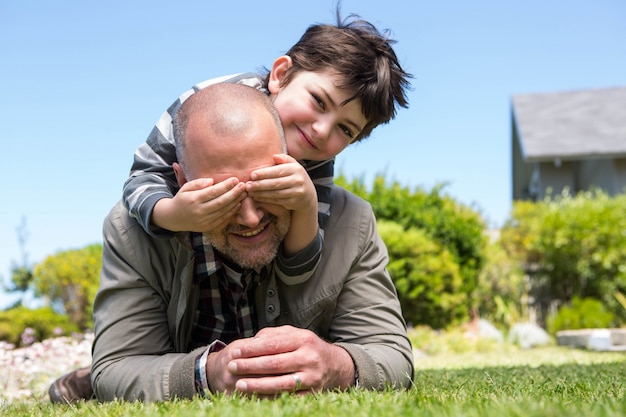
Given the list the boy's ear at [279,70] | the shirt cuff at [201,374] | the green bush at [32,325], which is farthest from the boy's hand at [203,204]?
the green bush at [32,325]

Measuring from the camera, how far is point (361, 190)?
402 inches

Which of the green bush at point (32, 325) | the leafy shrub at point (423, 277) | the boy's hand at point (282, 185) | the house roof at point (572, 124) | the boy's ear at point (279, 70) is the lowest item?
the green bush at point (32, 325)

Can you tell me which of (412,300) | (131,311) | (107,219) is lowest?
(412,300)

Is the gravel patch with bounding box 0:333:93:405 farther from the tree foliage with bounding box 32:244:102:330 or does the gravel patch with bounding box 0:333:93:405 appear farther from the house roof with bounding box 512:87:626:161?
the house roof with bounding box 512:87:626:161

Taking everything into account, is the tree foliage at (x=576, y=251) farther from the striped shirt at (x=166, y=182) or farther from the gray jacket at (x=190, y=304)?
the striped shirt at (x=166, y=182)

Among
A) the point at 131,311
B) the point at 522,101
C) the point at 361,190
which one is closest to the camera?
the point at 131,311

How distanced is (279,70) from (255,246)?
111 centimetres

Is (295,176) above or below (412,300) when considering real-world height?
above

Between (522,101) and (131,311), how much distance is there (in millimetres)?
23838

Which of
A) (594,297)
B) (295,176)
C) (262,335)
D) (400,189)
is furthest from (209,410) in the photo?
(594,297)

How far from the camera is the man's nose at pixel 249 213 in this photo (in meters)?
2.55

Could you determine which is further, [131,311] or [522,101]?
[522,101]

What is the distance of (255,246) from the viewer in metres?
2.74

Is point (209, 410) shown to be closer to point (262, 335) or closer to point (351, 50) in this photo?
point (262, 335)
